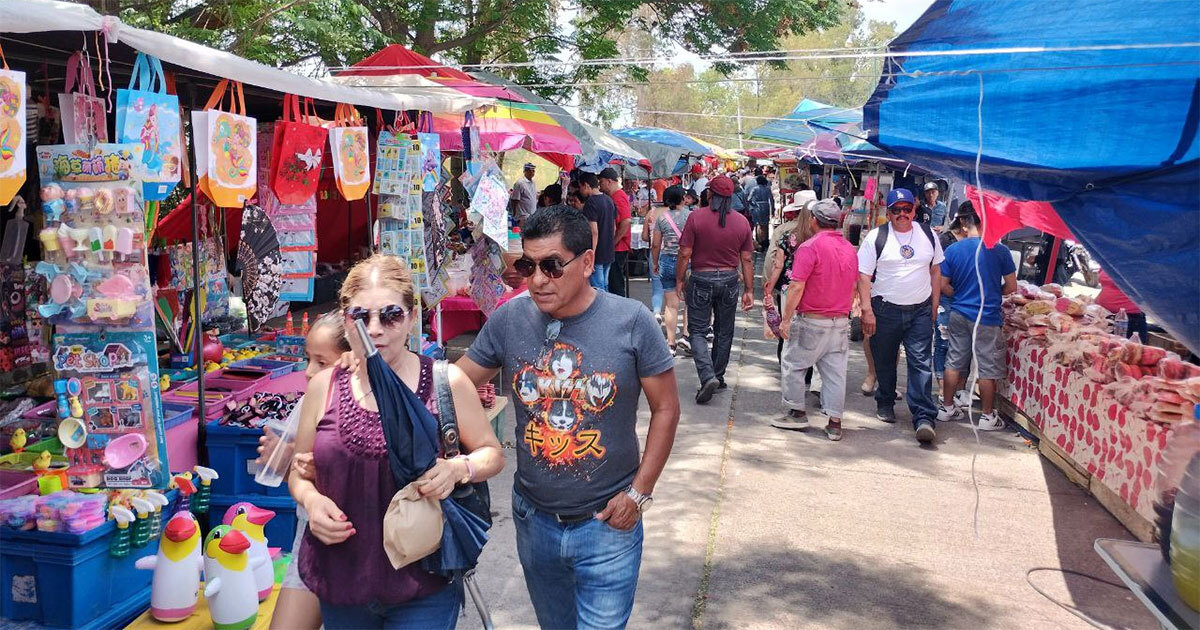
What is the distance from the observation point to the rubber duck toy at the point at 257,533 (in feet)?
12.9

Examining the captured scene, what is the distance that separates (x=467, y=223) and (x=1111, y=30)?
248 inches

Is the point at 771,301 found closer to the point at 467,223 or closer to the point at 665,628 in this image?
the point at 467,223

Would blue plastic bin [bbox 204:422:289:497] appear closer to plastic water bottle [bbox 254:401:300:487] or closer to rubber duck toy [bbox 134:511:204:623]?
rubber duck toy [bbox 134:511:204:623]

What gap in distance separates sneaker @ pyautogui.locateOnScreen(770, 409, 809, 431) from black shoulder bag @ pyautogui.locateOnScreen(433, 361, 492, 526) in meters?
5.26

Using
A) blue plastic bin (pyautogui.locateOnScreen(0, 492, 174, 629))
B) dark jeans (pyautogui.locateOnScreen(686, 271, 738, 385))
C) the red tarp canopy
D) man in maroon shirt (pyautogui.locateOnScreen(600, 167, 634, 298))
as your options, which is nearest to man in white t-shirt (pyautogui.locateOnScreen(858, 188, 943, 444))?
dark jeans (pyautogui.locateOnScreen(686, 271, 738, 385))

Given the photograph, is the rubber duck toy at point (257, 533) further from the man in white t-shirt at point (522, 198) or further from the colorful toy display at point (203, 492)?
the man in white t-shirt at point (522, 198)

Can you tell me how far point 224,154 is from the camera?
4312 millimetres

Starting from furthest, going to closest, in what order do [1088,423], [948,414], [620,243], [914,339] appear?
1. [620,243]
2. [948,414]
3. [914,339]
4. [1088,423]

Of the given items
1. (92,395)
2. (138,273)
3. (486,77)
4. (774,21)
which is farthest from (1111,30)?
(774,21)

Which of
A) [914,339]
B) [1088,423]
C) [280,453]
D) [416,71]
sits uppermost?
[416,71]

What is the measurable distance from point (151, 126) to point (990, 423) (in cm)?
670

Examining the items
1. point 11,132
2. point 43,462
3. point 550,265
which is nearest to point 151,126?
point 11,132

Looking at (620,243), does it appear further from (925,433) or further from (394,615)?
(394,615)

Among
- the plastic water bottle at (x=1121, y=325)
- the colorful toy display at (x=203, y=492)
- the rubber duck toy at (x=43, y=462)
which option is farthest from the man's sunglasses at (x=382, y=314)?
the plastic water bottle at (x=1121, y=325)
